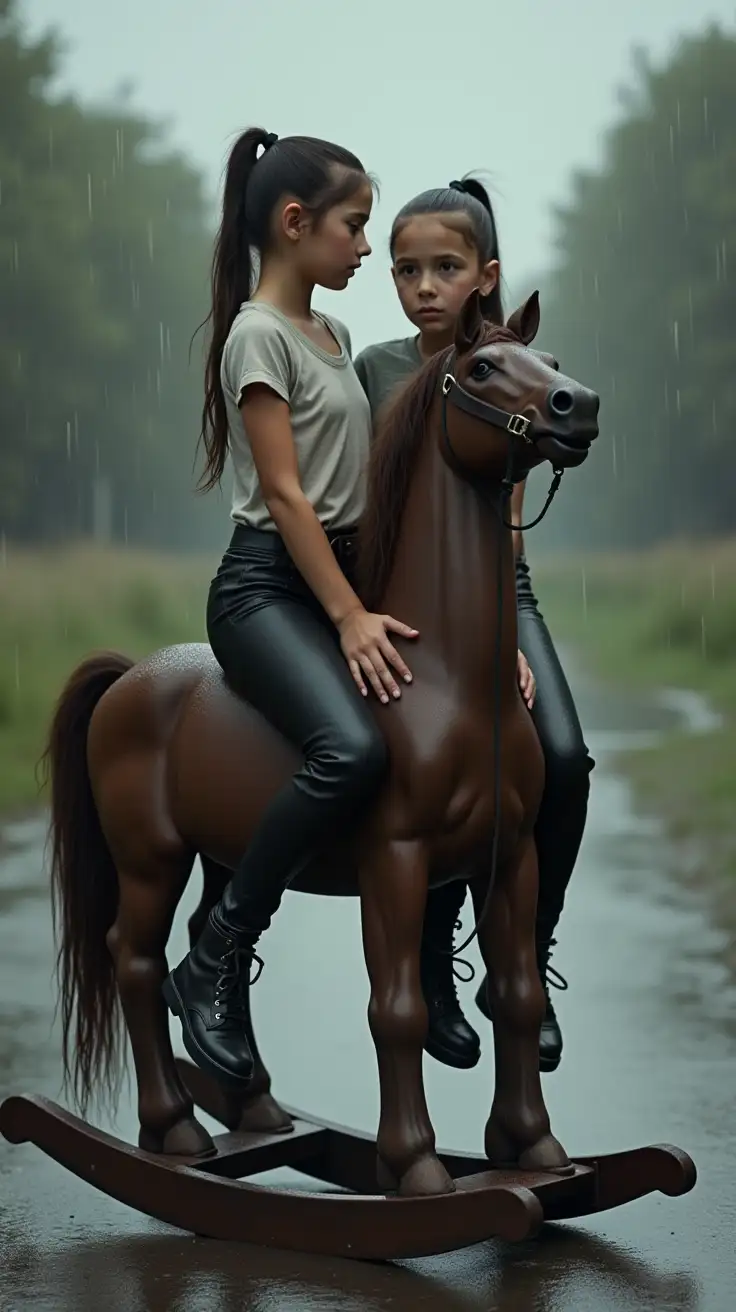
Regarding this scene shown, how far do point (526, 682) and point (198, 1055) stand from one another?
860mm

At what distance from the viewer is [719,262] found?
11.8 metres

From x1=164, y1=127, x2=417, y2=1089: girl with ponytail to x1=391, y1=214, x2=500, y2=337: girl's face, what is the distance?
0.39ft

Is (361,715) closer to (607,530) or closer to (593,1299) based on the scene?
(593,1299)

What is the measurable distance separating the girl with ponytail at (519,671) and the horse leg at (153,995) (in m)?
0.47

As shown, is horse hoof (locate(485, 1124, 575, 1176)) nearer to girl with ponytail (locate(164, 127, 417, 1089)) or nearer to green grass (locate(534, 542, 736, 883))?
girl with ponytail (locate(164, 127, 417, 1089))

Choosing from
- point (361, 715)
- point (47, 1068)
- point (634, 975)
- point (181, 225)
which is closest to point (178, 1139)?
point (361, 715)

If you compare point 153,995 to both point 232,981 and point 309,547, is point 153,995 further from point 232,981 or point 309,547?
point 309,547

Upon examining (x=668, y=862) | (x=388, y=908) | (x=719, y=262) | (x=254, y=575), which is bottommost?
(x=668, y=862)

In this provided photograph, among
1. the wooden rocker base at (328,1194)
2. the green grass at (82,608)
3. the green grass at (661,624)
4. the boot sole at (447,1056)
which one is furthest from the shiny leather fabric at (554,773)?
the green grass at (82,608)

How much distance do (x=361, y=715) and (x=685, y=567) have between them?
8964mm

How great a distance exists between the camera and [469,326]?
2.89 m

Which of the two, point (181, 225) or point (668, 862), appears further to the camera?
point (181, 225)

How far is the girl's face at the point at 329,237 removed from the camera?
10.2ft

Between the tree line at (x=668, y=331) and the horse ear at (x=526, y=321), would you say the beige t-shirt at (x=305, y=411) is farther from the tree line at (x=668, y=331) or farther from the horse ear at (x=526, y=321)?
the tree line at (x=668, y=331)
